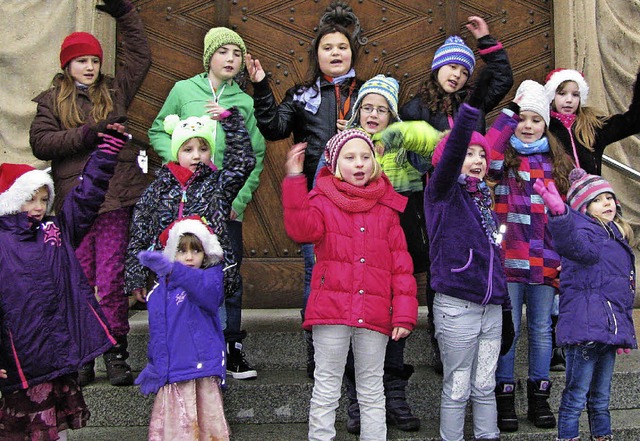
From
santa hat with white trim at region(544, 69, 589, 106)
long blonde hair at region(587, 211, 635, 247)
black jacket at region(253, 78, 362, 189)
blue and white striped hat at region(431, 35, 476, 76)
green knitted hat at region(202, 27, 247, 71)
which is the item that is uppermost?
green knitted hat at region(202, 27, 247, 71)

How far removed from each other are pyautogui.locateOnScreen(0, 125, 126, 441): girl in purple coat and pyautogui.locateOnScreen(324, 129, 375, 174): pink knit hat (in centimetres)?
98

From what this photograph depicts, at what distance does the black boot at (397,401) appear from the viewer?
4.38 metres

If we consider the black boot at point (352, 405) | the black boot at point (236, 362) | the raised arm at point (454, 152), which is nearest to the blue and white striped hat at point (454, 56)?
the raised arm at point (454, 152)

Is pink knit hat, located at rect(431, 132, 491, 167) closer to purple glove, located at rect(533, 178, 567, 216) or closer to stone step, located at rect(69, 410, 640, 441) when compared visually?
purple glove, located at rect(533, 178, 567, 216)

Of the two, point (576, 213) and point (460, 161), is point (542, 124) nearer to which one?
point (576, 213)

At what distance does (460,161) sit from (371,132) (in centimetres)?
70

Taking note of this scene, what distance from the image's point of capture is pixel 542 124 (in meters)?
4.73

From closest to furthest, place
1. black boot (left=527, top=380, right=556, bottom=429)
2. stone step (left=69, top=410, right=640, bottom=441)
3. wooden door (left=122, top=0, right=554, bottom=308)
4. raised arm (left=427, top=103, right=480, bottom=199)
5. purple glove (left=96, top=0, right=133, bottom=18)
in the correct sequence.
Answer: raised arm (left=427, top=103, right=480, bottom=199), stone step (left=69, top=410, right=640, bottom=441), black boot (left=527, top=380, right=556, bottom=429), purple glove (left=96, top=0, right=133, bottom=18), wooden door (left=122, top=0, right=554, bottom=308)

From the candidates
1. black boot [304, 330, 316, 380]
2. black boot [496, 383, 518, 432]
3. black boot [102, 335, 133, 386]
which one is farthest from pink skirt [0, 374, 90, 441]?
black boot [496, 383, 518, 432]

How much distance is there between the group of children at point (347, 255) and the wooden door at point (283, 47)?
136cm

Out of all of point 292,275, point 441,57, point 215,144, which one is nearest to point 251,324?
point 292,275

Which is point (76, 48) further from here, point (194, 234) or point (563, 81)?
point (563, 81)

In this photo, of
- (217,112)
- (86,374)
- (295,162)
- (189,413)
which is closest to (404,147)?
(295,162)

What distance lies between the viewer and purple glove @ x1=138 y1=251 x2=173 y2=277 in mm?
3898
